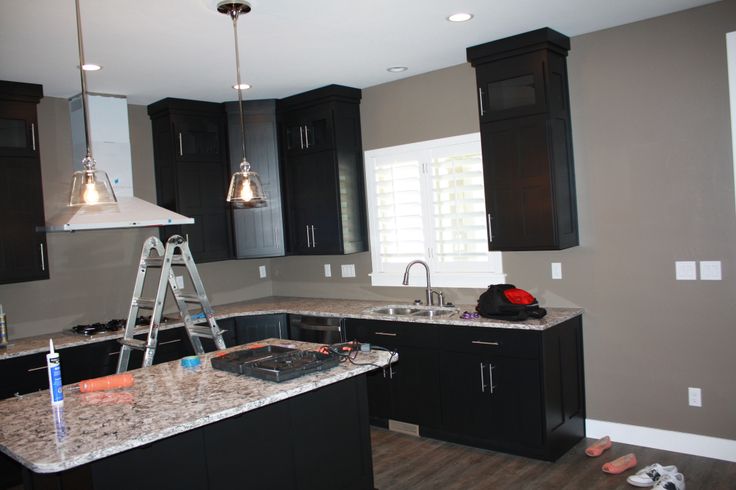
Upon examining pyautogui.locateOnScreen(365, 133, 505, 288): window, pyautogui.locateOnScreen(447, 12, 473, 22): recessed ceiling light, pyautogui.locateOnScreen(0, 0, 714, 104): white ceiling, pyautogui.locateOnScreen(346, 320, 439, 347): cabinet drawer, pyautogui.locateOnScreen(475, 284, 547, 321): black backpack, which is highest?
pyautogui.locateOnScreen(0, 0, 714, 104): white ceiling

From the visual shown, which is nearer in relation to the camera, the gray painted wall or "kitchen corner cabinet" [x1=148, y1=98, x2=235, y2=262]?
the gray painted wall

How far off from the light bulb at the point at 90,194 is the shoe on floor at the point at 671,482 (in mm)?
3009

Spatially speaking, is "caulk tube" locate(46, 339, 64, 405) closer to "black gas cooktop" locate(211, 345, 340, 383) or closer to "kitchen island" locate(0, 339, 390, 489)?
"kitchen island" locate(0, 339, 390, 489)

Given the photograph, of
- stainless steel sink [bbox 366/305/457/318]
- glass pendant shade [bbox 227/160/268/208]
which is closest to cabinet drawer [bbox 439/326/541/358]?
stainless steel sink [bbox 366/305/457/318]

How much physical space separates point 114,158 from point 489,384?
3.17 m

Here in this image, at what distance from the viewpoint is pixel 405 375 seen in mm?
4312

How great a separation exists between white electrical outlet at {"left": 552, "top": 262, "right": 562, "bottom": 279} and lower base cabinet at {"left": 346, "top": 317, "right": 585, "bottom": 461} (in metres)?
0.33

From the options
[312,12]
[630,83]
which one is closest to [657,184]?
[630,83]

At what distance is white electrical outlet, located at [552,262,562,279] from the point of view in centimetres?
413

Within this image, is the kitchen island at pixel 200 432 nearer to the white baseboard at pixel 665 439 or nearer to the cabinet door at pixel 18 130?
the white baseboard at pixel 665 439

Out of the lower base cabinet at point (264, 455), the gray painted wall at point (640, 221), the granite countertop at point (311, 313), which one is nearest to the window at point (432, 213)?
the gray painted wall at point (640, 221)

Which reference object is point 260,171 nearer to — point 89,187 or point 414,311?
point 414,311

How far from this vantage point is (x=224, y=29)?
3357 mm

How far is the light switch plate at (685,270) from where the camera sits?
3.61 m
